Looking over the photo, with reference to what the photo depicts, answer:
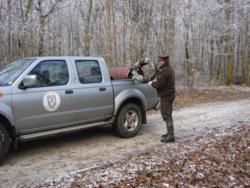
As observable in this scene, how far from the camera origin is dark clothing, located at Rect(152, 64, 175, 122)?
728cm

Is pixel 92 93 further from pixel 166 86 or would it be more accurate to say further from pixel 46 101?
pixel 166 86

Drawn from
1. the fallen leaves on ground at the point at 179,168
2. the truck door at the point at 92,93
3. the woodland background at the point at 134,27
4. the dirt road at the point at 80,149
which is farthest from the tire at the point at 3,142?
the woodland background at the point at 134,27

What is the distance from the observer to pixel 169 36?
55.9 ft

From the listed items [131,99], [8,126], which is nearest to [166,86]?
[131,99]

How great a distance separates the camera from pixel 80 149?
Answer: 6.84m

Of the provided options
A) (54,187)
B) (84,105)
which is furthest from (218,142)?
(54,187)

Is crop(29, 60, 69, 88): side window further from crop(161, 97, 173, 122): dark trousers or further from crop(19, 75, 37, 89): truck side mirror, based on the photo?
crop(161, 97, 173, 122): dark trousers

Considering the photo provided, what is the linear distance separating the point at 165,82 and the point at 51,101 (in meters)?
2.55

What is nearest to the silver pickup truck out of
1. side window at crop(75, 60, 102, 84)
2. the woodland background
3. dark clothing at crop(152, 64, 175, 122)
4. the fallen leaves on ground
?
side window at crop(75, 60, 102, 84)

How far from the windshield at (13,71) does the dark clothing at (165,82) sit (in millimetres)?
2750

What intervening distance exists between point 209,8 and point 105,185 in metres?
16.6

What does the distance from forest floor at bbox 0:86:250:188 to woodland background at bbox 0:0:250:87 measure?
772cm

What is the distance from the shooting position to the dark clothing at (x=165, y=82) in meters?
7.27

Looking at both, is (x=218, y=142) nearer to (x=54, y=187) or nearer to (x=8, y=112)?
(x=54, y=187)
